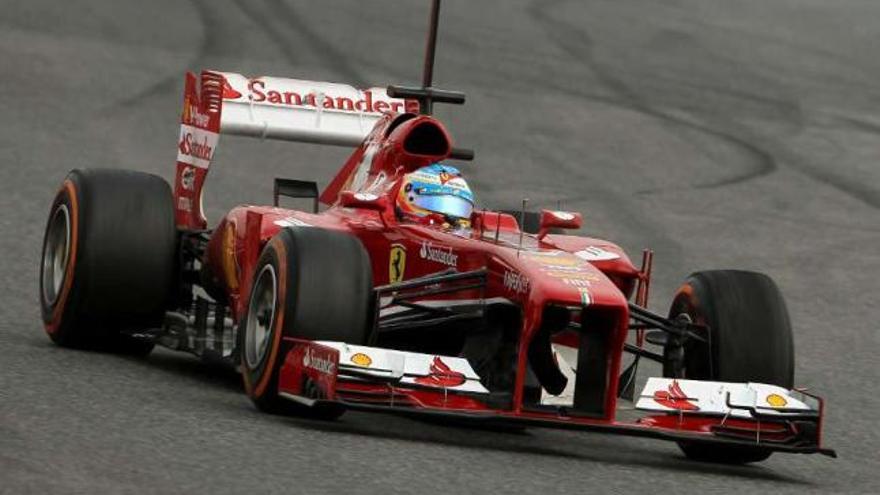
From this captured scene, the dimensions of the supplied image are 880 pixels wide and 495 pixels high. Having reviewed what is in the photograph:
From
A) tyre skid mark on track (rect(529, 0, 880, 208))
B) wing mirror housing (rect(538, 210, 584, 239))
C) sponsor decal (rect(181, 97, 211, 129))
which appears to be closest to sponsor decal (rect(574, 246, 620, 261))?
wing mirror housing (rect(538, 210, 584, 239))

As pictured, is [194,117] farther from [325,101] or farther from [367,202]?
[367,202]

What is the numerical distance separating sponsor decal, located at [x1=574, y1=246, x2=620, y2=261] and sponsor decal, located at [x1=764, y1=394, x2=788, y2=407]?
150cm

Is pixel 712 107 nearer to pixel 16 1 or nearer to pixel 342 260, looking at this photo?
pixel 16 1

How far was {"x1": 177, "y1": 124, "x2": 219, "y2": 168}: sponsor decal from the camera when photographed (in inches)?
468

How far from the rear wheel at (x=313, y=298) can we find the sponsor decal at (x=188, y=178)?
2.80 meters

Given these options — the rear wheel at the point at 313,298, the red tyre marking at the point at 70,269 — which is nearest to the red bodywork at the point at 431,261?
the rear wheel at the point at 313,298

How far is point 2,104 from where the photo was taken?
20.1 m

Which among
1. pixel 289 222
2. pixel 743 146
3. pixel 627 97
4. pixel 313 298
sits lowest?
pixel 313 298

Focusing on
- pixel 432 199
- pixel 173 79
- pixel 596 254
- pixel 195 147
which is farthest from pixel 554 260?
pixel 173 79

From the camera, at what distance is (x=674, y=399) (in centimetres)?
945

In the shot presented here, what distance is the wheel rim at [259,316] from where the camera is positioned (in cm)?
957

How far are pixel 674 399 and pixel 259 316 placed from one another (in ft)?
6.06

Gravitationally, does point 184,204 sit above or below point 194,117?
below

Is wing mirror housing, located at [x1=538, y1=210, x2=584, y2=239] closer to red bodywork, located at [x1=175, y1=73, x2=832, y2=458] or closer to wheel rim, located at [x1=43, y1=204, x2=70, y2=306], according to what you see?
red bodywork, located at [x1=175, y1=73, x2=832, y2=458]
